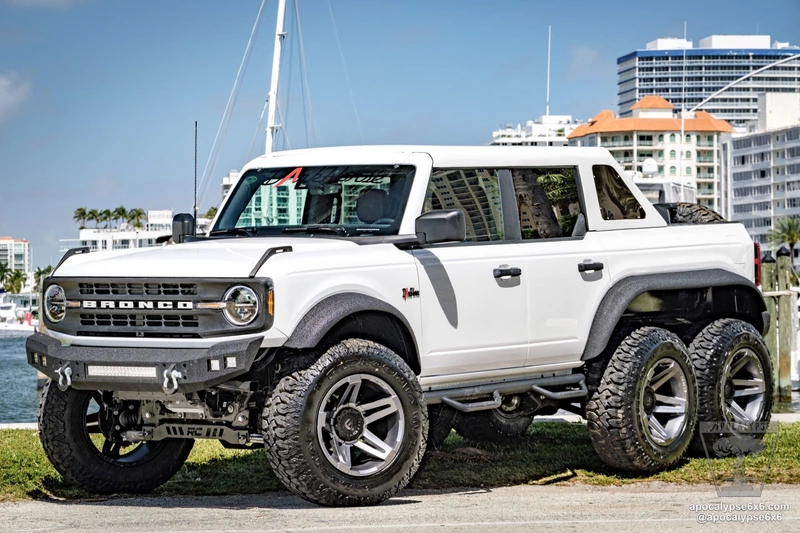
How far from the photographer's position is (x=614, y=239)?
9852 millimetres

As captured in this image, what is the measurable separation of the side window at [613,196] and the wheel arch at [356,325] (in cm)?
223

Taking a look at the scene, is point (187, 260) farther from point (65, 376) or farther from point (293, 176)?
point (293, 176)

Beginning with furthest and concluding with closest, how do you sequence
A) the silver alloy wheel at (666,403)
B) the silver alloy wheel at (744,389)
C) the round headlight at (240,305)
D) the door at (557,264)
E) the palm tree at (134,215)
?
1. the palm tree at (134,215)
2. the silver alloy wheel at (744,389)
3. the silver alloy wheel at (666,403)
4. the door at (557,264)
5. the round headlight at (240,305)

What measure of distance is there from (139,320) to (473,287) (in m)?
2.17

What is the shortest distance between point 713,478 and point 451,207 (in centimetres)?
257

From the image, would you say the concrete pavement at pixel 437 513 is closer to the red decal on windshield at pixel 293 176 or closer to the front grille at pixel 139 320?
the front grille at pixel 139 320

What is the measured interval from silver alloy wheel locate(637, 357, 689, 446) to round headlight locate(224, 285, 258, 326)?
3.20 meters

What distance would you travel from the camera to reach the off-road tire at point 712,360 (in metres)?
10.1

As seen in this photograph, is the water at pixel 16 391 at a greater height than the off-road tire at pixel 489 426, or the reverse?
the off-road tire at pixel 489 426

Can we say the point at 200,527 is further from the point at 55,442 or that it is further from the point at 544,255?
the point at 544,255

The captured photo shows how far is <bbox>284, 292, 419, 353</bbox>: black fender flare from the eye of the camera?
7.76 m

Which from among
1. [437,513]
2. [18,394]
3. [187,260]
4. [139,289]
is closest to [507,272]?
[437,513]

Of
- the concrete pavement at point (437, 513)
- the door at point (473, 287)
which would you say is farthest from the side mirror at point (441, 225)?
the concrete pavement at point (437, 513)

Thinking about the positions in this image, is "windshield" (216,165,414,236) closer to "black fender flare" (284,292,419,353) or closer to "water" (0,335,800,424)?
"black fender flare" (284,292,419,353)
